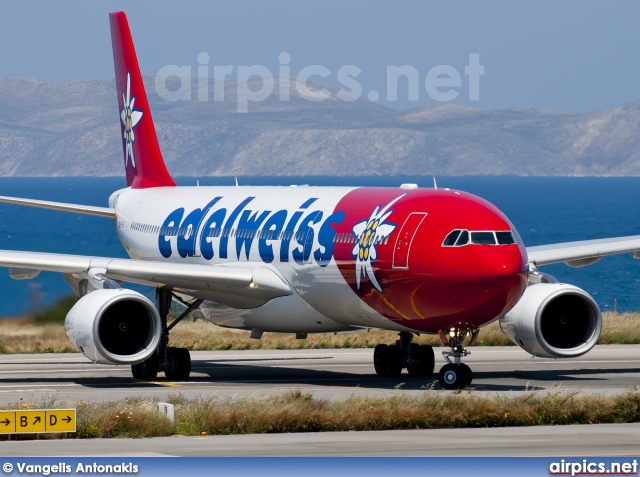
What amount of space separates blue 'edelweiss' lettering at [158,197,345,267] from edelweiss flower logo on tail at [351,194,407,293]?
905mm

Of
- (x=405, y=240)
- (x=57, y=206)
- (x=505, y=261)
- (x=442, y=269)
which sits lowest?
(x=442, y=269)

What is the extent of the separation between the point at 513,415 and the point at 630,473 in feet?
21.3

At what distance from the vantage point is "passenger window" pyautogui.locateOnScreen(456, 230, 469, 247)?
92.8 feet

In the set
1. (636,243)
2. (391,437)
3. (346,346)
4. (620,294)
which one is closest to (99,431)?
(391,437)

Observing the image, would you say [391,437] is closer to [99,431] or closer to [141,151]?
[99,431]

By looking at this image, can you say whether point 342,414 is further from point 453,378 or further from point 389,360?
point 389,360

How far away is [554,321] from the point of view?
32.1 m

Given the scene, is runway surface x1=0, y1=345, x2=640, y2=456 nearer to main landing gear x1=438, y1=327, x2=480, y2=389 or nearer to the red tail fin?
main landing gear x1=438, y1=327, x2=480, y2=389

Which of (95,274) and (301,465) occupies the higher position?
(95,274)

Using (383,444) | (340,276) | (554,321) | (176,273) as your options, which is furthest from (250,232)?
(383,444)

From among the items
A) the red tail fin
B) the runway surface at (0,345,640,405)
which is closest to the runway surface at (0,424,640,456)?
the runway surface at (0,345,640,405)

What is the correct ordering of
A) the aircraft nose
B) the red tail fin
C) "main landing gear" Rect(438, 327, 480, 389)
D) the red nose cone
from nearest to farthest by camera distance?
the aircraft nose → the red nose cone → "main landing gear" Rect(438, 327, 480, 389) → the red tail fin

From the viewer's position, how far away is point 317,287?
102 feet

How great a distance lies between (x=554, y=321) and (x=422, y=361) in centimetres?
305
